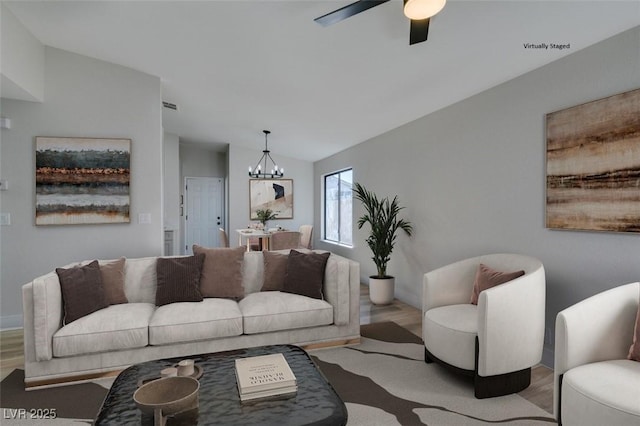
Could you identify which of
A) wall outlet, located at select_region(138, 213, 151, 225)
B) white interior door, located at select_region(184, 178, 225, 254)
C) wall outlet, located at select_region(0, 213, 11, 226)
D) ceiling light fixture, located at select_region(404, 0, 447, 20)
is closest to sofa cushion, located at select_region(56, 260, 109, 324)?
wall outlet, located at select_region(138, 213, 151, 225)

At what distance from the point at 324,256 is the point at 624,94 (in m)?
2.56

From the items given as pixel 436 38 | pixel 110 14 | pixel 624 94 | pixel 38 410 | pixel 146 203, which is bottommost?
pixel 38 410

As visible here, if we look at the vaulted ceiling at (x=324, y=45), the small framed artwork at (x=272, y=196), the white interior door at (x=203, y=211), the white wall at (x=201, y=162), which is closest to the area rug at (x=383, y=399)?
the vaulted ceiling at (x=324, y=45)

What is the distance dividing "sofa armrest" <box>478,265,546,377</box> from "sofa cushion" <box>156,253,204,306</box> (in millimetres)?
2312

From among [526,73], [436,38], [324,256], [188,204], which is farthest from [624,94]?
[188,204]

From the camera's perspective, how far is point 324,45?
119 inches

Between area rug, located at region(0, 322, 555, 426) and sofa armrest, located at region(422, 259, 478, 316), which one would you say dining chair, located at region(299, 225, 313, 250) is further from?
sofa armrest, located at region(422, 259, 478, 316)

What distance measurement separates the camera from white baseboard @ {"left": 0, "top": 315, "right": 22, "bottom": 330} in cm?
376

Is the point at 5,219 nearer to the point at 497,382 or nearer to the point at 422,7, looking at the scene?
the point at 422,7

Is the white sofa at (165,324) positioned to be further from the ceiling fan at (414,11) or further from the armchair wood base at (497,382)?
the ceiling fan at (414,11)

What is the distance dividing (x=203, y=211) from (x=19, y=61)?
5.64 m

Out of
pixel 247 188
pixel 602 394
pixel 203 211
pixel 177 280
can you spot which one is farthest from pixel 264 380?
pixel 203 211

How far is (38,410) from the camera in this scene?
2250mm

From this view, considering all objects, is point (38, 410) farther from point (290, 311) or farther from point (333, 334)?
point (333, 334)
